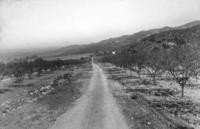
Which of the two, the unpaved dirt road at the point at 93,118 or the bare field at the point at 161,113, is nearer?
the unpaved dirt road at the point at 93,118

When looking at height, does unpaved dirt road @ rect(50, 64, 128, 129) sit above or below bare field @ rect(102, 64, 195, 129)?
above

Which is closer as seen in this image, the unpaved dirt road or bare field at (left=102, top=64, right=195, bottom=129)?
the unpaved dirt road

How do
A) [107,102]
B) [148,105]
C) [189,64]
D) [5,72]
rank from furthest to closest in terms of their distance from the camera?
[5,72], [189,64], [107,102], [148,105]

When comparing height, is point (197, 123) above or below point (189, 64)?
below

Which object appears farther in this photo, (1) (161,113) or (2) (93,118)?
(1) (161,113)

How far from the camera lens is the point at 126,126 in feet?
53.9

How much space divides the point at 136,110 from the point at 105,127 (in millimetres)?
6788

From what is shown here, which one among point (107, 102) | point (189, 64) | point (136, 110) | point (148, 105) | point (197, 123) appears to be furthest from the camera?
point (189, 64)

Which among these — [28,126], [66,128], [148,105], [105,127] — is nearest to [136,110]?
[148,105]

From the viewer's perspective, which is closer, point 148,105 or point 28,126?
point 28,126

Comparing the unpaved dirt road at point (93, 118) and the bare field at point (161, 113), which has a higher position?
the unpaved dirt road at point (93, 118)

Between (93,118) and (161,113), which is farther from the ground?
(93,118)

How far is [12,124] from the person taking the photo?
19109mm

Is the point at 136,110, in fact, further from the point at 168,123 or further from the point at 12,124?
the point at 12,124
